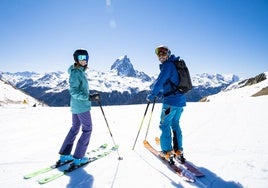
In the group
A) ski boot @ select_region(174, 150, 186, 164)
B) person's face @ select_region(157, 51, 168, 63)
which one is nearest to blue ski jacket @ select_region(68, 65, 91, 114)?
person's face @ select_region(157, 51, 168, 63)

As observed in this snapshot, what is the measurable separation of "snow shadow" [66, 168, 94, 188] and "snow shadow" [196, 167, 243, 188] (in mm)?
2455

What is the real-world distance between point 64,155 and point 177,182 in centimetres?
312

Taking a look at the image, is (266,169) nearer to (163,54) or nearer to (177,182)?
(177,182)

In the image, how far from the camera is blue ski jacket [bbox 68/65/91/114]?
5824 millimetres

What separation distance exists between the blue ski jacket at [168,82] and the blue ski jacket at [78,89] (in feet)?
5.83

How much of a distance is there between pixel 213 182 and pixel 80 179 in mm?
3043

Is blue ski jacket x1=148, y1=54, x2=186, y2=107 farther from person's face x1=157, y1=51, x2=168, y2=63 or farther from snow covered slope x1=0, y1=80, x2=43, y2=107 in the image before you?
snow covered slope x1=0, y1=80, x2=43, y2=107

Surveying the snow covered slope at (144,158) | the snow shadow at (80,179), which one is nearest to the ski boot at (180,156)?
the snow covered slope at (144,158)

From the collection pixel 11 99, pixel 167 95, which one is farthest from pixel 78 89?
pixel 11 99

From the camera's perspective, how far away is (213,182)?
5.17 meters

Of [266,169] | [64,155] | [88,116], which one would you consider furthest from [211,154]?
[64,155]

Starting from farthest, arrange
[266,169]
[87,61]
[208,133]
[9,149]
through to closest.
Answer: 1. [208,133]
2. [9,149]
3. [87,61]
4. [266,169]

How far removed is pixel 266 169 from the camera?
563 cm

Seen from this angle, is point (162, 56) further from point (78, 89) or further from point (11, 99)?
point (11, 99)
